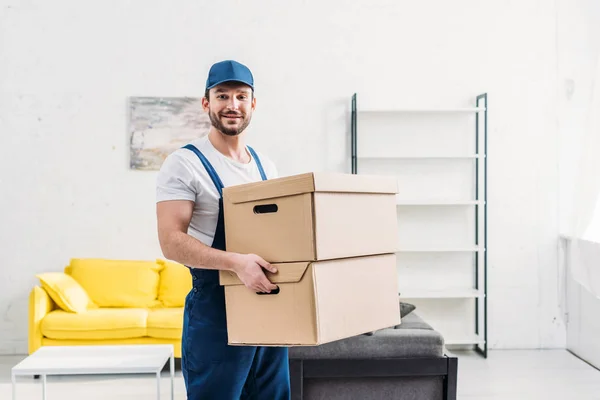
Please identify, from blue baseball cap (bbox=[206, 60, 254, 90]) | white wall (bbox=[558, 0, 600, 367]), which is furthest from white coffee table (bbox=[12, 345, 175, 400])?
white wall (bbox=[558, 0, 600, 367])

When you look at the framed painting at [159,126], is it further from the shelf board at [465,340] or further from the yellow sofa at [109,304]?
the shelf board at [465,340]

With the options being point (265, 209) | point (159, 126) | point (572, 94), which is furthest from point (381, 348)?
point (572, 94)

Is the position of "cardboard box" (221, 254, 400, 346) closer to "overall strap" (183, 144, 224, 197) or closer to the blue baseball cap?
"overall strap" (183, 144, 224, 197)

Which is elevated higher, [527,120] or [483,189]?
[527,120]

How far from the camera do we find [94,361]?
3170 millimetres

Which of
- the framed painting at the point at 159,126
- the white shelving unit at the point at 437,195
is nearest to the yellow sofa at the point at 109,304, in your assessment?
the framed painting at the point at 159,126

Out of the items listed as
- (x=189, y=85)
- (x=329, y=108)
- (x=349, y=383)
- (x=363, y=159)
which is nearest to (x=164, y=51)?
(x=189, y=85)

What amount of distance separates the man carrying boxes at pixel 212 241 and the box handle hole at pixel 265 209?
128 mm

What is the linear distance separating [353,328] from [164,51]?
3.82 metres

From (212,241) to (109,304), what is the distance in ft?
10.2

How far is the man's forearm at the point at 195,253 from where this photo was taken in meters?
1.76

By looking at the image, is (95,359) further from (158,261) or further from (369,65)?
(369,65)

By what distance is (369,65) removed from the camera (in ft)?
16.9

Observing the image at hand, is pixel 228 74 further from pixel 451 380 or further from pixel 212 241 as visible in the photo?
pixel 451 380
